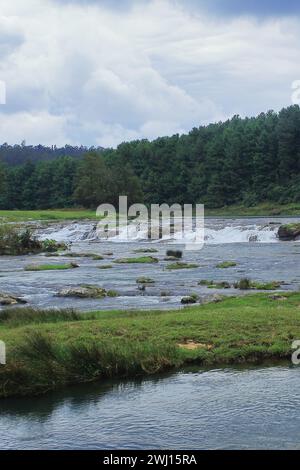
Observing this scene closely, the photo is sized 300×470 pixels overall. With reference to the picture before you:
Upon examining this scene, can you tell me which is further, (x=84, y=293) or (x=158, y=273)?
(x=158, y=273)

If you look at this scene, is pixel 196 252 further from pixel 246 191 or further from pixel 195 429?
pixel 246 191

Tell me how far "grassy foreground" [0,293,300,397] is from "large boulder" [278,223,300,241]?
42296mm

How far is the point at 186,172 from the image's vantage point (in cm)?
16500

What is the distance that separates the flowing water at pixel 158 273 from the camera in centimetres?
3203

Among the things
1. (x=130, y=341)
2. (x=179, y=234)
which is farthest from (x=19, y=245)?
(x=130, y=341)

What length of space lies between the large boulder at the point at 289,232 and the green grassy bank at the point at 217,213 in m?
49.7

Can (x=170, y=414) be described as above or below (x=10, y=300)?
below

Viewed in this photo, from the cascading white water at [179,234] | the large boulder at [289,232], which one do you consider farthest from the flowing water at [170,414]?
the cascading white water at [179,234]

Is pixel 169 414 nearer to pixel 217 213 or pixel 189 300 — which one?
pixel 189 300

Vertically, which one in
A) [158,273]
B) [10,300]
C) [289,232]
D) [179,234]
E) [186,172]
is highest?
[186,172]

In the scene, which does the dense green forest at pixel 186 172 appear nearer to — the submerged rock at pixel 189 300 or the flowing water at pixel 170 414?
the submerged rock at pixel 189 300

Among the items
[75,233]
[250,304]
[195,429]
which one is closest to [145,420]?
[195,429]

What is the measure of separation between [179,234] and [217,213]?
A: 64.0 metres

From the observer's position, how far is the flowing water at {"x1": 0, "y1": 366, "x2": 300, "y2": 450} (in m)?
13.5
